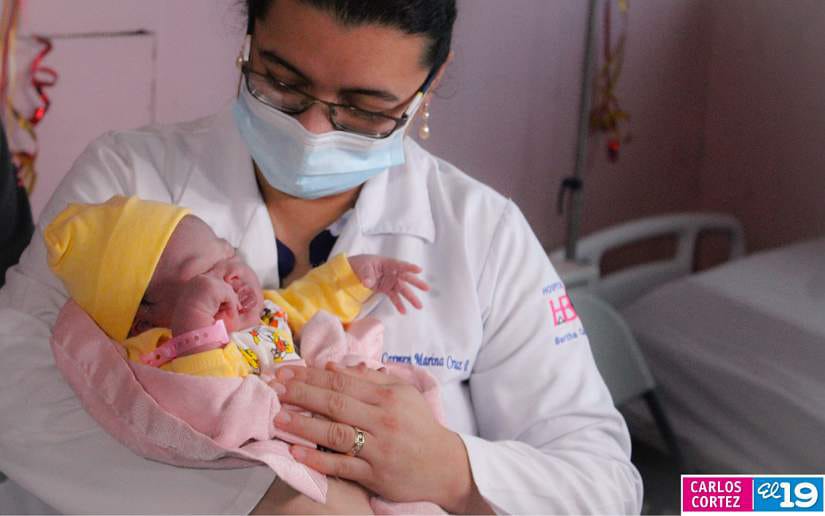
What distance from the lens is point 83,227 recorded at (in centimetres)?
134

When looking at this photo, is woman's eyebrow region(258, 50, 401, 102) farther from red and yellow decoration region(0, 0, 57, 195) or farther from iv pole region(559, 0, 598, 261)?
iv pole region(559, 0, 598, 261)

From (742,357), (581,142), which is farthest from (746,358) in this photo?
(581,142)

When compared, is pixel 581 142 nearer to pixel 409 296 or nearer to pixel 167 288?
pixel 409 296

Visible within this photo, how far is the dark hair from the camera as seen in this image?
4.68 ft

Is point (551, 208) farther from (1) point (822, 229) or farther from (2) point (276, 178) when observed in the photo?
(2) point (276, 178)

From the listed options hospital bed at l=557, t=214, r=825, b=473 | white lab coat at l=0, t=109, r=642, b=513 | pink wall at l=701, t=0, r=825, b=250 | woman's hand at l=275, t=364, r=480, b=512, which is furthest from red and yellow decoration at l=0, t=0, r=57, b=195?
pink wall at l=701, t=0, r=825, b=250

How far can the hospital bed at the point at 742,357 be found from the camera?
84.9 inches

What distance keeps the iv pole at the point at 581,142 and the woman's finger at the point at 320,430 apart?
1401mm

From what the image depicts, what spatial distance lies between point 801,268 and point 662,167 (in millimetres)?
663

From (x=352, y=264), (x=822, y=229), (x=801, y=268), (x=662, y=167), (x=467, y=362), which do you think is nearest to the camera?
(x=352, y=264)

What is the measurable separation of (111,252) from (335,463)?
0.41 meters

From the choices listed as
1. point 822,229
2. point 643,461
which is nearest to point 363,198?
point 643,461

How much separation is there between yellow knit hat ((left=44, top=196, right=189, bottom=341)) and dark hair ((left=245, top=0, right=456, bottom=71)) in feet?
1.21

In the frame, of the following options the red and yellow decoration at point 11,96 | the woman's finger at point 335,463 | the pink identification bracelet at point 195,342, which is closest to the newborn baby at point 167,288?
the pink identification bracelet at point 195,342
